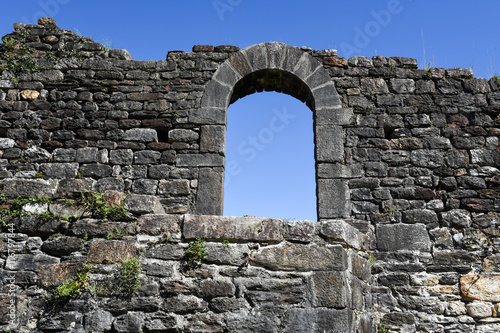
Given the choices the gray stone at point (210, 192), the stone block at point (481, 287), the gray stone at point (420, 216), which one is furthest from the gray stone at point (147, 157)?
the stone block at point (481, 287)

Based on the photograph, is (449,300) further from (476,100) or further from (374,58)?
(374,58)

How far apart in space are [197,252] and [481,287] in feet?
11.8

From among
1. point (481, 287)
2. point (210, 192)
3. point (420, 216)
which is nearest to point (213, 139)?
point (210, 192)

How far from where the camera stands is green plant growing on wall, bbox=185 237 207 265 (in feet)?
9.97

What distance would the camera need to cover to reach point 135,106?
19.2ft

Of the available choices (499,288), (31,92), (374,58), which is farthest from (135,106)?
(499,288)

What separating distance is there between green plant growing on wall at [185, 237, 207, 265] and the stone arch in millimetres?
2163

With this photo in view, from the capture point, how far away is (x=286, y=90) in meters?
6.40

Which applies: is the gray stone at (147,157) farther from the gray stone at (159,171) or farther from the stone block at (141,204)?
the stone block at (141,204)

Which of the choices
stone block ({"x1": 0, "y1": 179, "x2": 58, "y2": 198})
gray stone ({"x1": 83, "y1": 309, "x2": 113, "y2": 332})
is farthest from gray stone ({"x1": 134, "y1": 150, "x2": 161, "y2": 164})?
gray stone ({"x1": 83, "y1": 309, "x2": 113, "y2": 332})

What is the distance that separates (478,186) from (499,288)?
122cm

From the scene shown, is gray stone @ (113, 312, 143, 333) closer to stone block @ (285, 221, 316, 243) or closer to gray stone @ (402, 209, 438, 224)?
stone block @ (285, 221, 316, 243)

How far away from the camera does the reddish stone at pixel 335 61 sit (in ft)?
19.6

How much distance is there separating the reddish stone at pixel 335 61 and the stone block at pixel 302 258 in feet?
11.6
